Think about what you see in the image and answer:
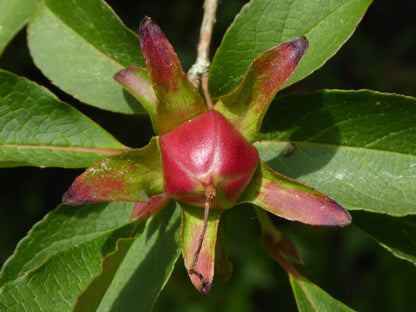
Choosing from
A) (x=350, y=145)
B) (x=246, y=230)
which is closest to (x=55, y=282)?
(x=350, y=145)

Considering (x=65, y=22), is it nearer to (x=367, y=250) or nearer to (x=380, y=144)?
(x=380, y=144)

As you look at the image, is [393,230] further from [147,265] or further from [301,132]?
[147,265]

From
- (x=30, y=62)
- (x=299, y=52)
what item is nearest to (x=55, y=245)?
(x=299, y=52)

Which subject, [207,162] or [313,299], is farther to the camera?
[313,299]

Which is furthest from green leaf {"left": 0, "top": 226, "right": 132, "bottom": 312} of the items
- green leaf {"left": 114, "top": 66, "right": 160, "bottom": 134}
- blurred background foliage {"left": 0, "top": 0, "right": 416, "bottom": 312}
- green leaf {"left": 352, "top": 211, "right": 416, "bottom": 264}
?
blurred background foliage {"left": 0, "top": 0, "right": 416, "bottom": 312}

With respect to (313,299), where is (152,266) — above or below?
above

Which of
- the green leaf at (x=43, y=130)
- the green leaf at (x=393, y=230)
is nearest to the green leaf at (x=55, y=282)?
the green leaf at (x=43, y=130)

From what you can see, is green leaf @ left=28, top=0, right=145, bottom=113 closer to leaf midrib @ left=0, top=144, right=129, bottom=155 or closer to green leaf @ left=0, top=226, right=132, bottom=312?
leaf midrib @ left=0, top=144, right=129, bottom=155

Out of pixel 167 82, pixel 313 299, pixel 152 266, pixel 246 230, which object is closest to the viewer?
pixel 167 82
